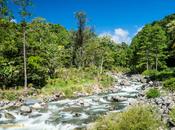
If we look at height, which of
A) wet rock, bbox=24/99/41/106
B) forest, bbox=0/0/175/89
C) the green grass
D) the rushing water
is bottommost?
the rushing water

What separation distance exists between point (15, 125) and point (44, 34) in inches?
1591

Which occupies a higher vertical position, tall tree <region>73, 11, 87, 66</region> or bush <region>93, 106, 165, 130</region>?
tall tree <region>73, 11, 87, 66</region>

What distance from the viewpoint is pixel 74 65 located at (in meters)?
76.6

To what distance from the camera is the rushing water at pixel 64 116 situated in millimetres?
24016

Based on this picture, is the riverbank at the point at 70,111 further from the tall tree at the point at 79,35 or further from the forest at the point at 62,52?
the tall tree at the point at 79,35

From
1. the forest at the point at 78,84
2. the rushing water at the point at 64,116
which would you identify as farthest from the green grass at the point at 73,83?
the rushing water at the point at 64,116

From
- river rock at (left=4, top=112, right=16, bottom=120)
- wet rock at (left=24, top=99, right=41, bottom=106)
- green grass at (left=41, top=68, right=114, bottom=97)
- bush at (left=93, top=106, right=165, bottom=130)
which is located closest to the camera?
bush at (left=93, top=106, right=165, bottom=130)

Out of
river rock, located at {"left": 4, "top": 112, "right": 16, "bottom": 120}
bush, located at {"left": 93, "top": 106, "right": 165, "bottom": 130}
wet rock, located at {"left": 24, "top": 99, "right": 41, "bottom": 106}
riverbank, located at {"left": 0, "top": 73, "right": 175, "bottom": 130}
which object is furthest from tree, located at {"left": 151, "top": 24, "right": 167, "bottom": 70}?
bush, located at {"left": 93, "top": 106, "right": 165, "bottom": 130}

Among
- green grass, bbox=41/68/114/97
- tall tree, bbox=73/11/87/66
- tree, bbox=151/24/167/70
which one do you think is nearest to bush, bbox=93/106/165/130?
green grass, bbox=41/68/114/97

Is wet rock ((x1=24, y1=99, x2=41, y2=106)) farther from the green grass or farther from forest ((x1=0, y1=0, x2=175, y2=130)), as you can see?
the green grass

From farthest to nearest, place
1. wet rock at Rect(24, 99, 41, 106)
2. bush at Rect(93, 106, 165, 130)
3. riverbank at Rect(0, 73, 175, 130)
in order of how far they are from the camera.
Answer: wet rock at Rect(24, 99, 41, 106) → riverbank at Rect(0, 73, 175, 130) → bush at Rect(93, 106, 165, 130)

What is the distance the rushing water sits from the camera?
24.0 meters

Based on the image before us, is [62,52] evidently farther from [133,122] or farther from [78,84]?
[133,122]

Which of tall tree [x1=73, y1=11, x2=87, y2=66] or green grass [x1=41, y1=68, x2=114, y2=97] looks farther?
tall tree [x1=73, y1=11, x2=87, y2=66]
